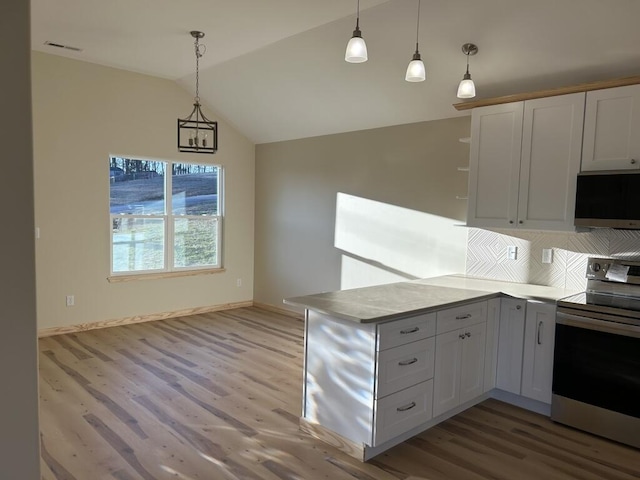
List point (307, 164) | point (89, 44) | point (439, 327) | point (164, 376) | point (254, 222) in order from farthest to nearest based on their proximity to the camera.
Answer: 1. point (254, 222)
2. point (307, 164)
3. point (89, 44)
4. point (164, 376)
5. point (439, 327)

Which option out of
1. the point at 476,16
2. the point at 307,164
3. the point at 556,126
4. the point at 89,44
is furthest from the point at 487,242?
the point at 89,44

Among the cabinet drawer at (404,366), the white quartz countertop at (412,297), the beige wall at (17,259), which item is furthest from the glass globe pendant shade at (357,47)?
the cabinet drawer at (404,366)

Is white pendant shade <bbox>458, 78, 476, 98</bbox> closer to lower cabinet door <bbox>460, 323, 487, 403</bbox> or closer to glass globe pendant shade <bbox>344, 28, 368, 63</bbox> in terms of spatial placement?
glass globe pendant shade <bbox>344, 28, 368, 63</bbox>

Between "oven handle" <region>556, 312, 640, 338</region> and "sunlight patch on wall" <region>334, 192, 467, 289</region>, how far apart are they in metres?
1.35

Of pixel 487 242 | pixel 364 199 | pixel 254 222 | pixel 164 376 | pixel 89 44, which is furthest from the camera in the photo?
pixel 254 222

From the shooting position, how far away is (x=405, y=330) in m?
2.74

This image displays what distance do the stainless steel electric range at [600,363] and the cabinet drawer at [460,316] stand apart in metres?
0.49

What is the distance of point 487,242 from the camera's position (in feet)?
13.9

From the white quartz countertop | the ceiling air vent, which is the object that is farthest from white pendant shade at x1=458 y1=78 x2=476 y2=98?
the ceiling air vent

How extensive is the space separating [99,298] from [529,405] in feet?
14.9

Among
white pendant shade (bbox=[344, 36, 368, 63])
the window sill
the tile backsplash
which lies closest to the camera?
white pendant shade (bbox=[344, 36, 368, 63])

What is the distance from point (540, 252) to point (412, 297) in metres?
1.41

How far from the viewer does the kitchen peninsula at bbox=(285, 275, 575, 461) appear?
8.70 ft

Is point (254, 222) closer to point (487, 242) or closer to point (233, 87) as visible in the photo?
point (233, 87)
